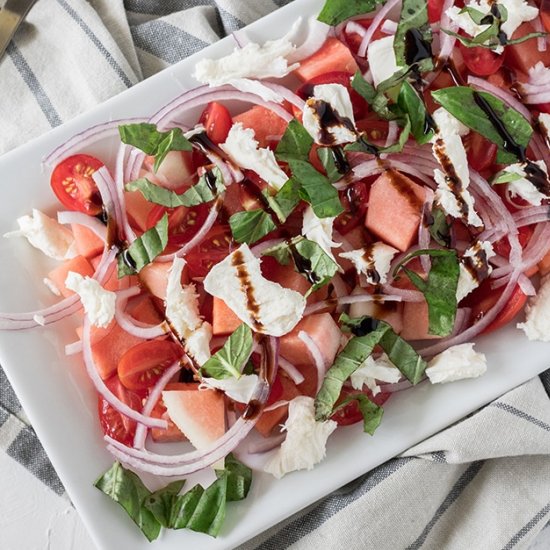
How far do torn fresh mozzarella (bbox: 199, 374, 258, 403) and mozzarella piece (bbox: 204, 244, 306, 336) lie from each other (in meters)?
0.14

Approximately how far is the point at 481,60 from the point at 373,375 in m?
0.86

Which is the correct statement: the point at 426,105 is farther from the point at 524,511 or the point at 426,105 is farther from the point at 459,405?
the point at 524,511

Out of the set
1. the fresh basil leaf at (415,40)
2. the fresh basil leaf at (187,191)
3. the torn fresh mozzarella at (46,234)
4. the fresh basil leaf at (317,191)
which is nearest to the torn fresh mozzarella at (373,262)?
the fresh basil leaf at (317,191)

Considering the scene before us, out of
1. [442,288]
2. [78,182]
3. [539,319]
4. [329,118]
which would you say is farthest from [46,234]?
[539,319]

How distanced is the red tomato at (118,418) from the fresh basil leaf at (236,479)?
0.25 meters

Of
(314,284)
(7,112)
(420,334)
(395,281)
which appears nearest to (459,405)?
(420,334)

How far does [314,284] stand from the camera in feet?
6.59

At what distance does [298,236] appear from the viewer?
204 centimetres

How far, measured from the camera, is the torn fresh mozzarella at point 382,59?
6.91 feet

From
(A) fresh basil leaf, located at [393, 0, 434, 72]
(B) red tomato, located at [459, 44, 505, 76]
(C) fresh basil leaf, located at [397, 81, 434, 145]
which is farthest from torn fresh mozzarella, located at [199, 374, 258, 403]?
(B) red tomato, located at [459, 44, 505, 76]

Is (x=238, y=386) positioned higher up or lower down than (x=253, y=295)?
lower down

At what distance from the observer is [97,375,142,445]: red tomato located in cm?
212

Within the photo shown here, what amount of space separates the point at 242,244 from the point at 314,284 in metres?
0.20

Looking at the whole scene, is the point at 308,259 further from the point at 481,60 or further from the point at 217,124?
the point at 481,60
